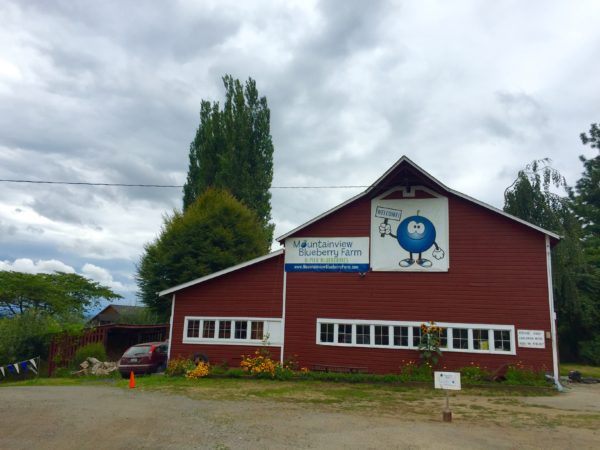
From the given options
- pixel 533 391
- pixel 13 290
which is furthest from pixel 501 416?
pixel 13 290

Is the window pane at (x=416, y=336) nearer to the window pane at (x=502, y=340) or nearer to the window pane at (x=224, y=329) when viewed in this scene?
the window pane at (x=502, y=340)

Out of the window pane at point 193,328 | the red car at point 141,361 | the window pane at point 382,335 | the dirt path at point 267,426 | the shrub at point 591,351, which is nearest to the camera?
the dirt path at point 267,426

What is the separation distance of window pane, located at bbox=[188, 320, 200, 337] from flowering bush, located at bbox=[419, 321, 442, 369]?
8959mm

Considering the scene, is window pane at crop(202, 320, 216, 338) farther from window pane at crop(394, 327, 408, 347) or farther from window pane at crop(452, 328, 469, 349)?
window pane at crop(452, 328, 469, 349)

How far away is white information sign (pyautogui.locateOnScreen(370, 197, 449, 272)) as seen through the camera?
1830 cm

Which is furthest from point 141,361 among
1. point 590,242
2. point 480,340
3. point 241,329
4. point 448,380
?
point 590,242

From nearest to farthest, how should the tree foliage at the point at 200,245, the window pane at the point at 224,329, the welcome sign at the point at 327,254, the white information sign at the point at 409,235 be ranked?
1. the white information sign at the point at 409,235
2. the welcome sign at the point at 327,254
3. the window pane at the point at 224,329
4. the tree foliage at the point at 200,245

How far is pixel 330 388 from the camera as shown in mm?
15812

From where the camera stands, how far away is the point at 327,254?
1927 centimetres

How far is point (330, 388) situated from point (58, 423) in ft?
27.7

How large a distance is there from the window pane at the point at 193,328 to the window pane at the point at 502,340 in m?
11.5

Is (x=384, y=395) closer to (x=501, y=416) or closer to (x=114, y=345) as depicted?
(x=501, y=416)

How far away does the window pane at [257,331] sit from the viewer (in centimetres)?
1930

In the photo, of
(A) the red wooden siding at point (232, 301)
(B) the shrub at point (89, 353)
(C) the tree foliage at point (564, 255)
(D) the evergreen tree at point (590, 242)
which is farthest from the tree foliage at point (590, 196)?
(B) the shrub at point (89, 353)
